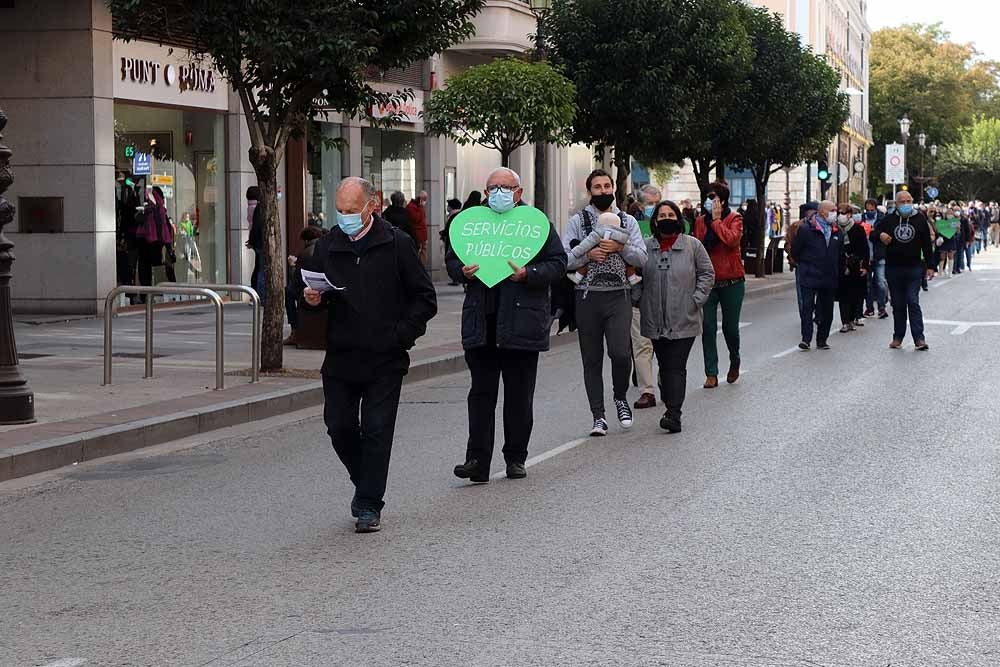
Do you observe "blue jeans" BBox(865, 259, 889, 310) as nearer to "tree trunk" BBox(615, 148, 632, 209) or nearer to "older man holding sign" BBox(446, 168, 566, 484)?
"tree trunk" BBox(615, 148, 632, 209)

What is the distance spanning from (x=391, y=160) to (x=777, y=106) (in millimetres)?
11347

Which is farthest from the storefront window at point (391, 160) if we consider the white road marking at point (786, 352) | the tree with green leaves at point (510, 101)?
the white road marking at point (786, 352)

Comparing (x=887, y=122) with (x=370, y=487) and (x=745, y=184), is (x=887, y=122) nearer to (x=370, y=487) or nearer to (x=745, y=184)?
(x=745, y=184)

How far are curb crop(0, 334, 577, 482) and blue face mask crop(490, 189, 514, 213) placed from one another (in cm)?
340

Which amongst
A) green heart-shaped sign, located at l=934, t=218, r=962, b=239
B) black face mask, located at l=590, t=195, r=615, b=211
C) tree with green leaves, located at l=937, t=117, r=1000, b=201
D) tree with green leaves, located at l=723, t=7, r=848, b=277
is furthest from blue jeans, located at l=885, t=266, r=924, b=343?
tree with green leaves, located at l=937, t=117, r=1000, b=201

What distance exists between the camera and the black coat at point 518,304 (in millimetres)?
9148

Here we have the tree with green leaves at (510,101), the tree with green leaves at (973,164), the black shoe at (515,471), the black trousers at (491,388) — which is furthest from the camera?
the tree with green leaves at (973,164)

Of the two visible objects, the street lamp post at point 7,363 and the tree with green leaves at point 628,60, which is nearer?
the street lamp post at point 7,363

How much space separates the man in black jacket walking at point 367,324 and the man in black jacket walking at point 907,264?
38.9 feet

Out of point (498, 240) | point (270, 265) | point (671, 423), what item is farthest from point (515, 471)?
point (270, 265)

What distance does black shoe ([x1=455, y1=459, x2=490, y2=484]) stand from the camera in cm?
945

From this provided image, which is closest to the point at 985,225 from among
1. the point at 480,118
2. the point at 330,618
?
the point at 480,118

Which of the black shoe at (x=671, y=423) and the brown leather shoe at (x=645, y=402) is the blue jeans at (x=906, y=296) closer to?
the brown leather shoe at (x=645, y=402)

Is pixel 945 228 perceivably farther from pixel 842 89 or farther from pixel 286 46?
pixel 842 89
